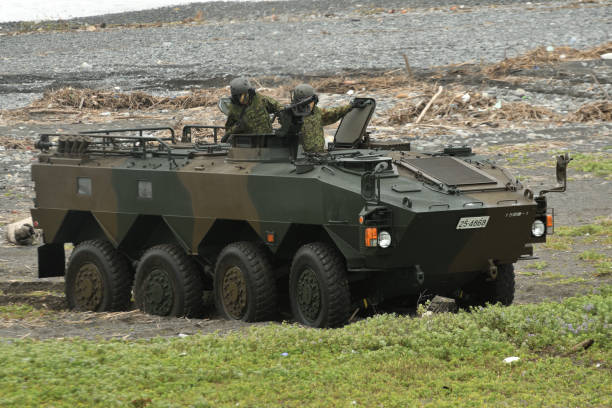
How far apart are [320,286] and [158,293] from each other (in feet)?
7.78

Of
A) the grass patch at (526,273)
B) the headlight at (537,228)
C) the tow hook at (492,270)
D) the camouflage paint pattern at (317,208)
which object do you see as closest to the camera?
the camouflage paint pattern at (317,208)

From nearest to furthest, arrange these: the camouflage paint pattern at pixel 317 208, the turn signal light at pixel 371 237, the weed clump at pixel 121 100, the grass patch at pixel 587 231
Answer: the turn signal light at pixel 371 237
the camouflage paint pattern at pixel 317 208
the grass patch at pixel 587 231
the weed clump at pixel 121 100

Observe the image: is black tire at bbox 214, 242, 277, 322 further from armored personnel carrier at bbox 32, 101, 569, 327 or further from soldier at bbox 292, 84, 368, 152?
soldier at bbox 292, 84, 368, 152

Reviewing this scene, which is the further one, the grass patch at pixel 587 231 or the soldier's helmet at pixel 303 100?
the grass patch at pixel 587 231

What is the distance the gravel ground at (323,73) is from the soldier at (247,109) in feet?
6.23

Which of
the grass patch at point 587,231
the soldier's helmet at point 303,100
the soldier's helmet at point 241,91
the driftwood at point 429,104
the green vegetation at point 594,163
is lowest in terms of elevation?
the grass patch at point 587,231

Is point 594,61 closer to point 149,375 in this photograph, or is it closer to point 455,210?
point 455,210

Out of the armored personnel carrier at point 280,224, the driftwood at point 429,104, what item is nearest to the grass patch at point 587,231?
the armored personnel carrier at point 280,224

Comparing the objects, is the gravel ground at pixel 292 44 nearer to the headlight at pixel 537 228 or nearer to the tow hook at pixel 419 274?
the headlight at pixel 537 228

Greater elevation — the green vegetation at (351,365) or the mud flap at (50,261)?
the mud flap at (50,261)

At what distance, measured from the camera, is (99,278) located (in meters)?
11.6

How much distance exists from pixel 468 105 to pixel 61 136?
13.2m

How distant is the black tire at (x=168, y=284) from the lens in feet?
35.1

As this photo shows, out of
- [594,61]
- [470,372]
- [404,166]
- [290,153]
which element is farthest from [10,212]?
[594,61]
